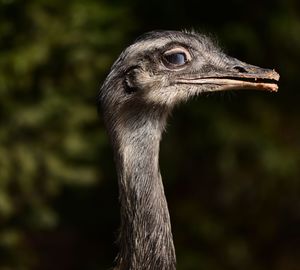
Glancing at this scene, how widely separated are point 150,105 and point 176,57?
22cm

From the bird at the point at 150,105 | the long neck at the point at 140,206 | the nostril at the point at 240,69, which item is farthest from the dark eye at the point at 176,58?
the long neck at the point at 140,206


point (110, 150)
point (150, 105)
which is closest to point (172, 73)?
point (150, 105)

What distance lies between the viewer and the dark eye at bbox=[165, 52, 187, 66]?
395 centimetres

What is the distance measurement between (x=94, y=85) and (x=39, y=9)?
63cm

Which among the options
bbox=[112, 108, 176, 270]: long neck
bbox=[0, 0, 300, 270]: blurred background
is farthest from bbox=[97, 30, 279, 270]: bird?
bbox=[0, 0, 300, 270]: blurred background

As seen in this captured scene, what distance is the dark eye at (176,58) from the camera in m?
3.95

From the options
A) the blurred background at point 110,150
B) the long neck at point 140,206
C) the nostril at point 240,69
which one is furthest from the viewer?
the blurred background at point 110,150

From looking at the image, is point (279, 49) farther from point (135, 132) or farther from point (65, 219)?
point (135, 132)

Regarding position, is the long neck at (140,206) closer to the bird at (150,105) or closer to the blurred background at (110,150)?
the bird at (150,105)

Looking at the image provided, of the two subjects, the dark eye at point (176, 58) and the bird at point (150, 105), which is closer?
the bird at point (150, 105)

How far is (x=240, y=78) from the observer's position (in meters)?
3.95

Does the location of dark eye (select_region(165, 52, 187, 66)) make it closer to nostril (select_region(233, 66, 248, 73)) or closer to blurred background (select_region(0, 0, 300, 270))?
nostril (select_region(233, 66, 248, 73))

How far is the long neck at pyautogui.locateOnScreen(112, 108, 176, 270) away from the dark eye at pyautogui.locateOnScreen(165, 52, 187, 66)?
30 cm

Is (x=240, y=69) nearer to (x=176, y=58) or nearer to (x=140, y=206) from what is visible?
(x=176, y=58)
